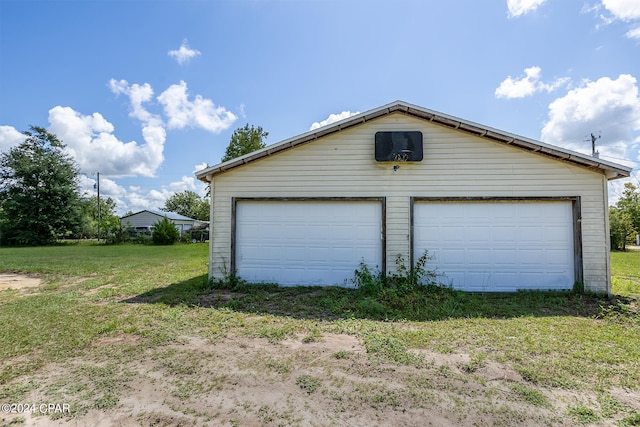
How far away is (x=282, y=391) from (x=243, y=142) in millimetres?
21392

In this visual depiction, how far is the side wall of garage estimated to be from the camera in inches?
251

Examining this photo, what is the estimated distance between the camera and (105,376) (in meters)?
2.99

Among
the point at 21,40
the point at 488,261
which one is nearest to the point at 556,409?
the point at 488,261

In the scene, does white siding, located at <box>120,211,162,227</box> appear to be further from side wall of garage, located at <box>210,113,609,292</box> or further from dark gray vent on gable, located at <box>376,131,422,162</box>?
dark gray vent on gable, located at <box>376,131,422,162</box>

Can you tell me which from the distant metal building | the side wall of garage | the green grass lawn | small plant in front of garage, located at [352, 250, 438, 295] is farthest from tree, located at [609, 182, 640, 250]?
Result: the distant metal building

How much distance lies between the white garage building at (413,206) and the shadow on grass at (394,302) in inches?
20.7

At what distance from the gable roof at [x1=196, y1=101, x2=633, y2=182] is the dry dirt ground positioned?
4.52 m

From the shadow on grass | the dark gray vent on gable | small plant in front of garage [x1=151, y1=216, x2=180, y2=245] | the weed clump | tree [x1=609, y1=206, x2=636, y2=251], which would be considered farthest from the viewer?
small plant in front of garage [x1=151, y1=216, x2=180, y2=245]

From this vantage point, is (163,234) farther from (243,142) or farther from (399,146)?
(399,146)

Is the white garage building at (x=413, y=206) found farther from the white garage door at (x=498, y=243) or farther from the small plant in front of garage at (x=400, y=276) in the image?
the small plant in front of garage at (x=400, y=276)

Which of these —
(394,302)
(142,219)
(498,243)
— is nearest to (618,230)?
(498,243)

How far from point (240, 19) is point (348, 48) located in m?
3.24

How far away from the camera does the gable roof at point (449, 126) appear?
6137 mm

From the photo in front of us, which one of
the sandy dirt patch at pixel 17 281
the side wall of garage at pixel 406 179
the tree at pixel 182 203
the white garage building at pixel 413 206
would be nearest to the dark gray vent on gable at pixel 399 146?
the white garage building at pixel 413 206
